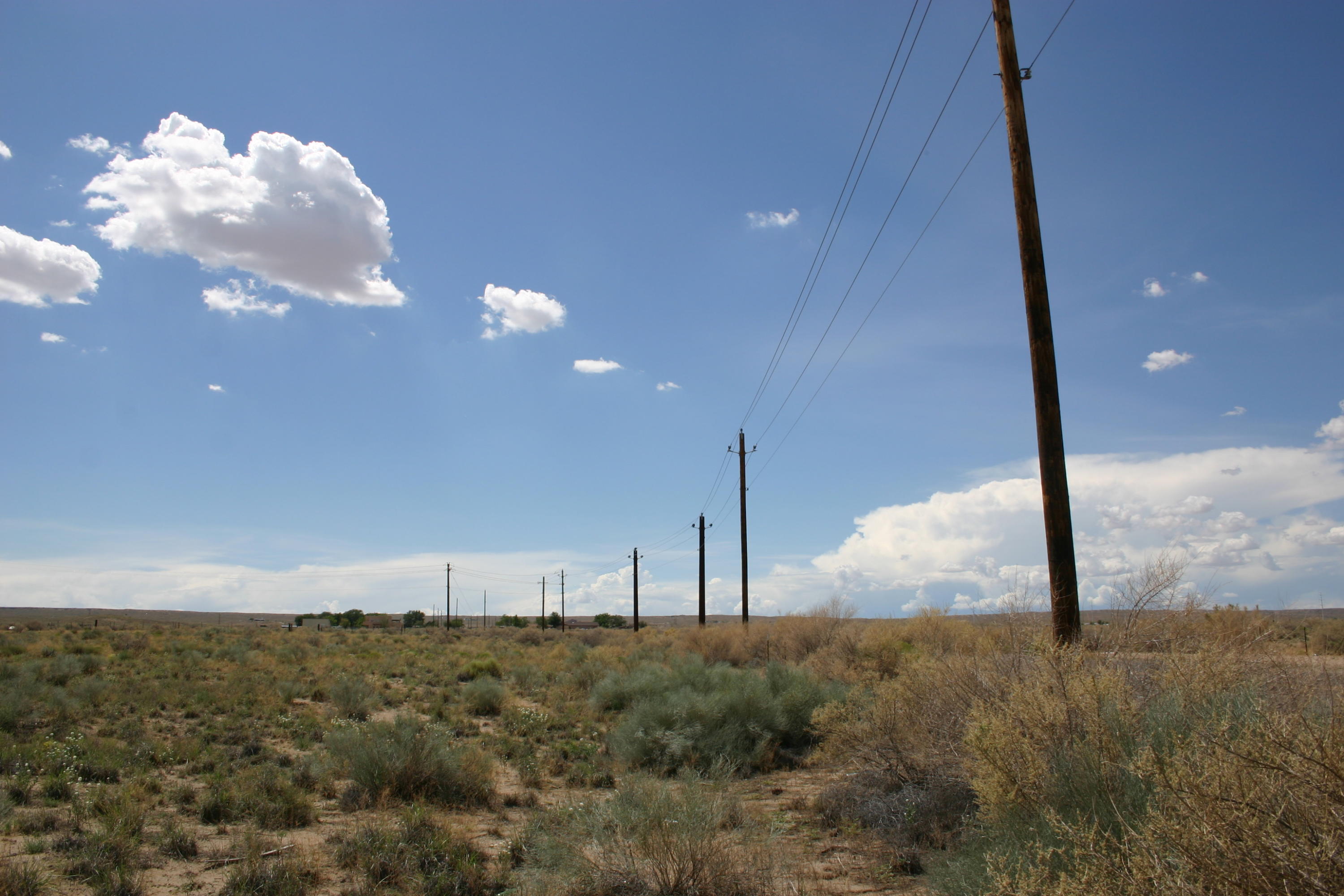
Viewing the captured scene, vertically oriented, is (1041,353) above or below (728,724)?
above

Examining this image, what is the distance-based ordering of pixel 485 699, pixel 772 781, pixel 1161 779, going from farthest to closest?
pixel 485 699 < pixel 772 781 < pixel 1161 779

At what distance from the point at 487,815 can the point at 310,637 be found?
48.0 m

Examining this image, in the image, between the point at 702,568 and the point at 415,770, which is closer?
the point at 415,770

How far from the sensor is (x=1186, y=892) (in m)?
3.04

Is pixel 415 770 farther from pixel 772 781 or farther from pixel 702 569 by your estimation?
pixel 702 569

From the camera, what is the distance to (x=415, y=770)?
37.0ft

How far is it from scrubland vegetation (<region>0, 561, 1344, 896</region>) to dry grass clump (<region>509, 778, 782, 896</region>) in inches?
0.9

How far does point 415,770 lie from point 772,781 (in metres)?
5.46

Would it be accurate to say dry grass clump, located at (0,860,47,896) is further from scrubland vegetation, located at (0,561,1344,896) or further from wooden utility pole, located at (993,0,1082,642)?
wooden utility pole, located at (993,0,1082,642)

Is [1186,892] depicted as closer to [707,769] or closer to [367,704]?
[707,769]

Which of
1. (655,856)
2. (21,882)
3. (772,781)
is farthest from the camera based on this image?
(772,781)

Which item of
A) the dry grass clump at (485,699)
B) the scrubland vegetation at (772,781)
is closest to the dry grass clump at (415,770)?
the scrubland vegetation at (772,781)

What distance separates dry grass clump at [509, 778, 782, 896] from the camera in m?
6.40

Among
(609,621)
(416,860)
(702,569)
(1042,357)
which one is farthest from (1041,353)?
(609,621)
